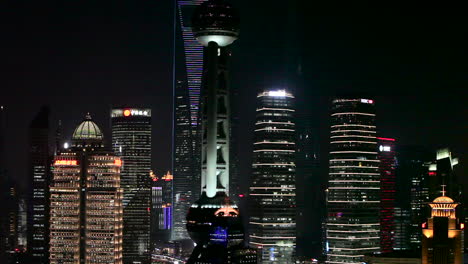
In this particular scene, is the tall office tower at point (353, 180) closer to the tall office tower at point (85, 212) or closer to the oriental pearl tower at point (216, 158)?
the tall office tower at point (85, 212)

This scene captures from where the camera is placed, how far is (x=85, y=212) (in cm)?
4875

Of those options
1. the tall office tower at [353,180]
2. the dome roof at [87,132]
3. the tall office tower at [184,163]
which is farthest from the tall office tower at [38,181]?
the tall office tower at [353,180]

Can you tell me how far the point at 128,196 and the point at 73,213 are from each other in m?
18.6

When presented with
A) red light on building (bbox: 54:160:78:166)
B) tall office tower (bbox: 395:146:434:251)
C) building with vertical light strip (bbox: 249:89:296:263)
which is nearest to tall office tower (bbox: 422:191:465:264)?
red light on building (bbox: 54:160:78:166)

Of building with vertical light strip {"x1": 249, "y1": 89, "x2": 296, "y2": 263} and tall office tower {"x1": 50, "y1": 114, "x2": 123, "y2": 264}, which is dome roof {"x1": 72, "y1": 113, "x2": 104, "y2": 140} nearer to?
tall office tower {"x1": 50, "y1": 114, "x2": 123, "y2": 264}

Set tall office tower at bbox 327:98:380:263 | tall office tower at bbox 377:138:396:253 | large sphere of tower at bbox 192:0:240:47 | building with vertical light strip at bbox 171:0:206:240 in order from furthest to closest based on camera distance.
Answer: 1. tall office tower at bbox 377:138:396:253
2. tall office tower at bbox 327:98:380:263
3. building with vertical light strip at bbox 171:0:206:240
4. large sphere of tower at bbox 192:0:240:47

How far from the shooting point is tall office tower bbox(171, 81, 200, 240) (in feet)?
214

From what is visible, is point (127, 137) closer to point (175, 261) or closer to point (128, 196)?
point (128, 196)

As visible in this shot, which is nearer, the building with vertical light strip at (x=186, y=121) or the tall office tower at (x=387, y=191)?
the building with vertical light strip at (x=186, y=121)

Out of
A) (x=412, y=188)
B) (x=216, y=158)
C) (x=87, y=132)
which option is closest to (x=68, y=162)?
(x=87, y=132)

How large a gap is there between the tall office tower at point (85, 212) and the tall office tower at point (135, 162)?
54.1 ft

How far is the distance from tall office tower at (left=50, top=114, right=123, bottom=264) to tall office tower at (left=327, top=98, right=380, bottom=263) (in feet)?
59.9

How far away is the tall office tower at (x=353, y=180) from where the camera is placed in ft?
203

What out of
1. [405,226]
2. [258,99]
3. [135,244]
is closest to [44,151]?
[135,244]
